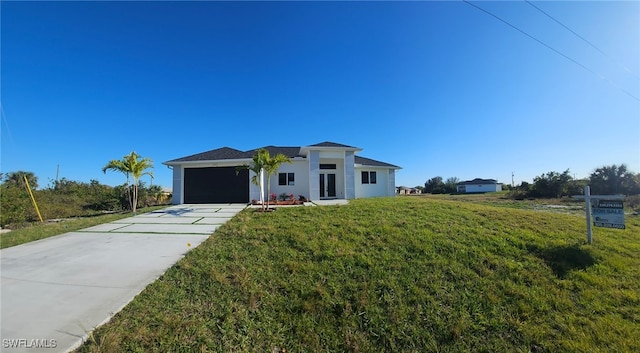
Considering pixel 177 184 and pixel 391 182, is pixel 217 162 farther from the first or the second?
pixel 391 182

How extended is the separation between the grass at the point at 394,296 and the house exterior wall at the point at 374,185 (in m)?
12.0

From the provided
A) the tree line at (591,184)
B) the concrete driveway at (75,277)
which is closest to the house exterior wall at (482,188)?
the tree line at (591,184)

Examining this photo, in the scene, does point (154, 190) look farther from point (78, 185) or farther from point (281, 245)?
point (281, 245)

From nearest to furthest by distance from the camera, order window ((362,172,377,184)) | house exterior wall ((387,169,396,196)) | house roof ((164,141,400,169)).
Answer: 1. house roof ((164,141,400,169))
2. window ((362,172,377,184))
3. house exterior wall ((387,169,396,196))

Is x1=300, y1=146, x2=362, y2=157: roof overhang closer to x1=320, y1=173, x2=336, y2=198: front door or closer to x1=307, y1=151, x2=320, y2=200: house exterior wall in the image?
x1=307, y1=151, x2=320, y2=200: house exterior wall

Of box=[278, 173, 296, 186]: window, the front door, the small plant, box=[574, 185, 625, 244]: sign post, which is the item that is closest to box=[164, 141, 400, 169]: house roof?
box=[278, 173, 296, 186]: window

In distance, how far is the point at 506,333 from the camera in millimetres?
3354

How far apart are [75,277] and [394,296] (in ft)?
19.4

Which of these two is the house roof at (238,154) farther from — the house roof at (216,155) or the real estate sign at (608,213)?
the real estate sign at (608,213)

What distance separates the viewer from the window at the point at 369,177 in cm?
1902

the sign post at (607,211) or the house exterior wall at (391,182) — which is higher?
the house exterior wall at (391,182)

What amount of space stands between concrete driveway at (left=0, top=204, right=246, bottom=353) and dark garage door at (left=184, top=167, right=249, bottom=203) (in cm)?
735

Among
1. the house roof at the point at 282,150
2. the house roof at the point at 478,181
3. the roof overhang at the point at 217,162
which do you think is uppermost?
the house roof at the point at 282,150

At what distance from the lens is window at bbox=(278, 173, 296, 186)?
16.9 meters
